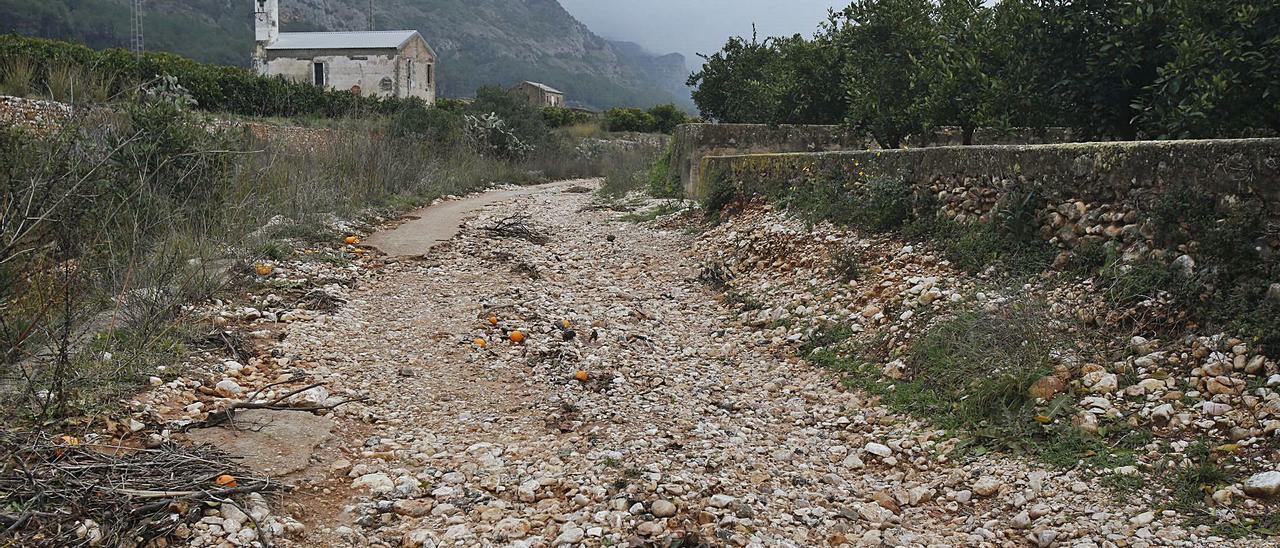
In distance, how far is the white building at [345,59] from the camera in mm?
40188

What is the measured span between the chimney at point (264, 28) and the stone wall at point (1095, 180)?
41850mm

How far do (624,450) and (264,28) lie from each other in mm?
44439

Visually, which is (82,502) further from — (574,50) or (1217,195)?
(574,50)

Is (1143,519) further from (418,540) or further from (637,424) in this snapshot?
(418,540)

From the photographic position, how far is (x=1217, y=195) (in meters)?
3.56

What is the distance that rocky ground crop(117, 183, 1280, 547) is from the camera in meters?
2.77

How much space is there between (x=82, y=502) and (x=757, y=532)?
2165 mm

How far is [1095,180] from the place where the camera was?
429 centimetres

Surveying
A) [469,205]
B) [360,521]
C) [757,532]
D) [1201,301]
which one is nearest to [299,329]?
[360,521]

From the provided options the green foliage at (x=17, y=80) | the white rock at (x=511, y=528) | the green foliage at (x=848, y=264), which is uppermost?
the green foliage at (x=17, y=80)

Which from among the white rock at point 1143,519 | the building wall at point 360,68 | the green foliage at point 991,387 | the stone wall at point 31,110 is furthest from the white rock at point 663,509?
the building wall at point 360,68

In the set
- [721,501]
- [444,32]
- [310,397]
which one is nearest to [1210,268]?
[721,501]

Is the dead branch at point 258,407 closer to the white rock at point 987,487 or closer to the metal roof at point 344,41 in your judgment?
the white rock at point 987,487

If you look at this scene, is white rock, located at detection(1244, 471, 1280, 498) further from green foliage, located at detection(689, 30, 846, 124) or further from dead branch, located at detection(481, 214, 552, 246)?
green foliage, located at detection(689, 30, 846, 124)
